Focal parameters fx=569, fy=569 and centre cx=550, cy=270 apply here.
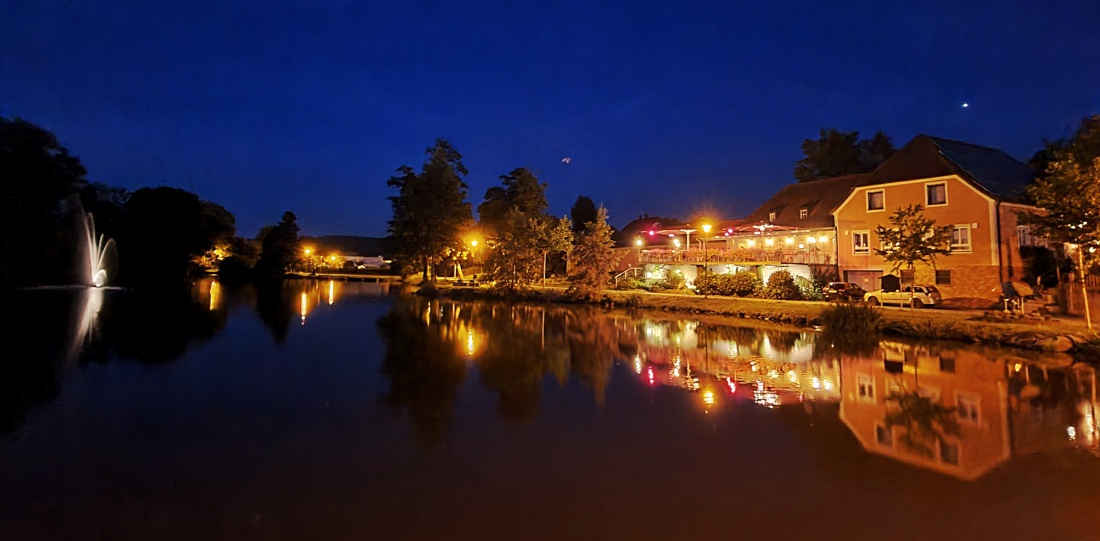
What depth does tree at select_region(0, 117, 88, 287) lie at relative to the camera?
40438 mm

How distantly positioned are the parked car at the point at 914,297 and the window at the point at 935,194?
6138mm

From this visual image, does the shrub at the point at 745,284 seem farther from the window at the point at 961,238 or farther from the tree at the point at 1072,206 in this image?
the tree at the point at 1072,206

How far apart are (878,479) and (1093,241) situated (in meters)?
17.8

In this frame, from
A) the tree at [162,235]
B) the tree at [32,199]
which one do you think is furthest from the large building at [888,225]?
the tree at [162,235]

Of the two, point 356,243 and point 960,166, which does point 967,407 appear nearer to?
point 960,166

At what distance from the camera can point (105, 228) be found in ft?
201

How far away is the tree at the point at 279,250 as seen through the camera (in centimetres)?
7788

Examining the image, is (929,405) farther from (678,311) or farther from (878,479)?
(678,311)

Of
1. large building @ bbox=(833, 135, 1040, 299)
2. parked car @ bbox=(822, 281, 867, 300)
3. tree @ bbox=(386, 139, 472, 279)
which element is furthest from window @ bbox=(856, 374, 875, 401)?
tree @ bbox=(386, 139, 472, 279)

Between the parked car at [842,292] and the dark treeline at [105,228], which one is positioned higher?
the dark treeline at [105,228]

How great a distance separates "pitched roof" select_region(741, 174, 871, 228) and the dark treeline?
53.9 meters

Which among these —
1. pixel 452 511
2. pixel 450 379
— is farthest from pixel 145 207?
pixel 452 511

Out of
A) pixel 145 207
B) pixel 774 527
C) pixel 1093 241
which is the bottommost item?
pixel 774 527

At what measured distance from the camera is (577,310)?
32281 millimetres
